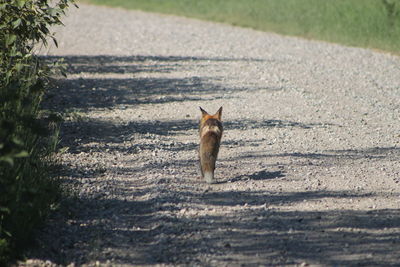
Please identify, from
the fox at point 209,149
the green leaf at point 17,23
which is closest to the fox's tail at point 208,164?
the fox at point 209,149

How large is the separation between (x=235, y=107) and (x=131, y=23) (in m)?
13.7

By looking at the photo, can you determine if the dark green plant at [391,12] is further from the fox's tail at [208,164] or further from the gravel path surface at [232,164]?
the fox's tail at [208,164]

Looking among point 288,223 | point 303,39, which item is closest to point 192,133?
point 288,223

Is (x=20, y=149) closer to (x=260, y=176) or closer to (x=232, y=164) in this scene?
(x=260, y=176)

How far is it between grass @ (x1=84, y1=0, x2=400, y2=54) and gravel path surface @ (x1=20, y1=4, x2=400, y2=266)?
3557 millimetres

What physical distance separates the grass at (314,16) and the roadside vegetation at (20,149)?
42.0ft

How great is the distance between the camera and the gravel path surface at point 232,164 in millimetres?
5922

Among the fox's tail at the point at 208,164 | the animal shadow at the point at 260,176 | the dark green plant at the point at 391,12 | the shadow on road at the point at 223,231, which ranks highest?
the dark green plant at the point at 391,12

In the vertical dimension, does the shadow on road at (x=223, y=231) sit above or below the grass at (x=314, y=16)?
below

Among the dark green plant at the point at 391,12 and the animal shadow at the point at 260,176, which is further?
the dark green plant at the point at 391,12

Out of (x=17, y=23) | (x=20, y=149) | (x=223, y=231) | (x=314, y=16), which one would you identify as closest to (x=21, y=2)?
(x=17, y=23)

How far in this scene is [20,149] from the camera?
5.70m

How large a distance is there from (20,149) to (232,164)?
3198 mm

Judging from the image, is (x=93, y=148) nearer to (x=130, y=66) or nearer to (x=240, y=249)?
(x=240, y=249)
